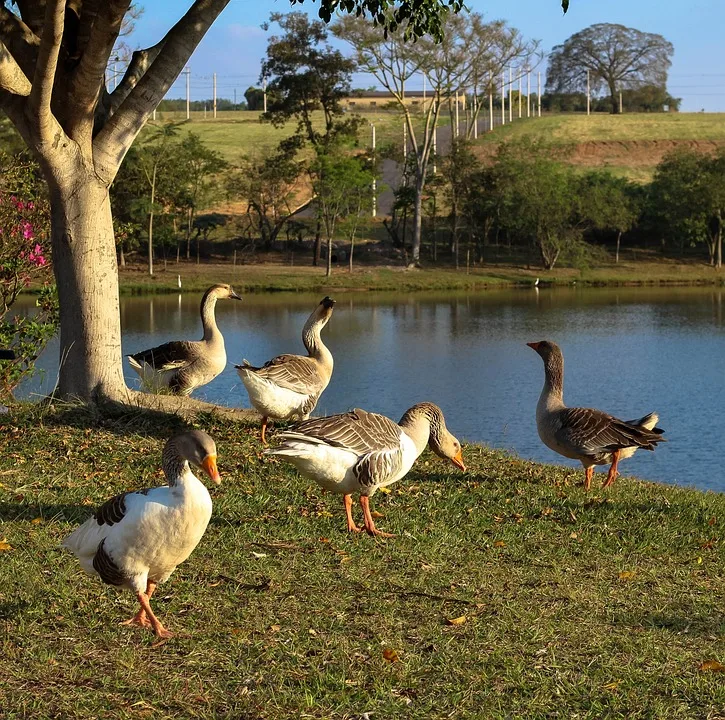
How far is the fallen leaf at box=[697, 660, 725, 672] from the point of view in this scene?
551cm

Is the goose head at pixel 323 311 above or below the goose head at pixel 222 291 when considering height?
below

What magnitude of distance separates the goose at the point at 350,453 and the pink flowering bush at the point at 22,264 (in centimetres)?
664

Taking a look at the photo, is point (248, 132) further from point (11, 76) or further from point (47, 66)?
point (47, 66)

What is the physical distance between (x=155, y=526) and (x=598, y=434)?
19.9ft

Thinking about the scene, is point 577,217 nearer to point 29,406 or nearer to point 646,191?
point 646,191

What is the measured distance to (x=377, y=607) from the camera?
6.23 metres

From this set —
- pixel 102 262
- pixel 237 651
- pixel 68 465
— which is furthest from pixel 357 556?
pixel 102 262

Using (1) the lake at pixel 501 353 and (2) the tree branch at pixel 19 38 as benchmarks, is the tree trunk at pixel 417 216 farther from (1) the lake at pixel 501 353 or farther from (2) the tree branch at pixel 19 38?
(2) the tree branch at pixel 19 38

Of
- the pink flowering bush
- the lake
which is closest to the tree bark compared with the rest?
the lake

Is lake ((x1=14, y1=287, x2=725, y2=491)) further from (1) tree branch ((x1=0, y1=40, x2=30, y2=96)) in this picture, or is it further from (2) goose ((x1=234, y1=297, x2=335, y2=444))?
(1) tree branch ((x1=0, y1=40, x2=30, y2=96))

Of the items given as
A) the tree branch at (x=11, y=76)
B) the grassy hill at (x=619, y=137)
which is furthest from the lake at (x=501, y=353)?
the grassy hill at (x=619, y=137)

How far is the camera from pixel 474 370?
2952 centimetres

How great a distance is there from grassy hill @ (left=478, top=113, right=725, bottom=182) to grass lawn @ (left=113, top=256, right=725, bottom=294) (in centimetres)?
1741

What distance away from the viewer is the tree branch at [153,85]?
1109 centimetres
